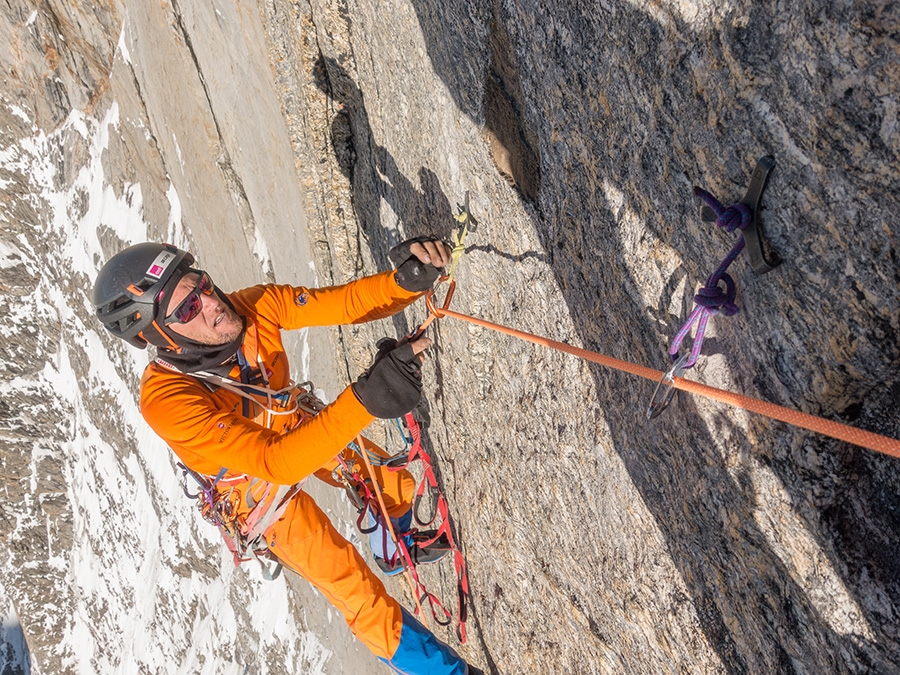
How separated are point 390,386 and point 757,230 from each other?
1.76 meters

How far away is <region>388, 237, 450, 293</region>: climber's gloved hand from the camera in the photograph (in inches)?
137

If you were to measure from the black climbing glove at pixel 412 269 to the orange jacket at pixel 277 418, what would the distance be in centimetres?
13

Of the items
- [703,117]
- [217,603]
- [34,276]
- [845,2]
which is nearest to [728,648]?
[703,117]

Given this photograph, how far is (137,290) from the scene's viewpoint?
353 centimetres

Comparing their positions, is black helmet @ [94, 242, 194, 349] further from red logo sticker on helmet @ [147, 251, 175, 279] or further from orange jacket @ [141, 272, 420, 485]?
orange jacket @ [141, 272, 420, 485]

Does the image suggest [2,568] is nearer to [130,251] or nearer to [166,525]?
[166,525]

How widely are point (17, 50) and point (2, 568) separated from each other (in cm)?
1005

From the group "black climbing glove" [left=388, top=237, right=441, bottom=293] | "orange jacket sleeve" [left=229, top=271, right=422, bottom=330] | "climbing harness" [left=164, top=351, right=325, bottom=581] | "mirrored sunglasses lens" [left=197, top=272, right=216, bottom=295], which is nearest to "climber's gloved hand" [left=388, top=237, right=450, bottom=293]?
"black climbing glove" [left=388, top=237, right=441, bottom=293]

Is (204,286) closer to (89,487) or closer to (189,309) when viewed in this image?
(189,309)

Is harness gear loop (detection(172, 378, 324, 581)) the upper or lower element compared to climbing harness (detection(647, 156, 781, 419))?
upper

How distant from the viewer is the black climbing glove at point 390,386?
2.92 m

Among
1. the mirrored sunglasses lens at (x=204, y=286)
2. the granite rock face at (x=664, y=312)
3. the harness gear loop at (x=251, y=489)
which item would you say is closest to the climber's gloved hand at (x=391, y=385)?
the granite rock face at (x=664, y=312)

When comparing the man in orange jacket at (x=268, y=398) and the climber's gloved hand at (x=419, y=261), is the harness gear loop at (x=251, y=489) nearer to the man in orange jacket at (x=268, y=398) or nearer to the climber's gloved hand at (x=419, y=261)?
the man in orange jacket at (x=268, y=398)

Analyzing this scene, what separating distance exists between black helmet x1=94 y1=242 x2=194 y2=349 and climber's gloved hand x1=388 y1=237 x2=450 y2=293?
131cm
